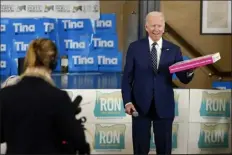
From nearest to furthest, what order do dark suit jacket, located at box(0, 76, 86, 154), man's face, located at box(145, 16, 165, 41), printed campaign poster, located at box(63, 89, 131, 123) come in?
dark suit jacket, located at box(0, 76, 86, 154) < man's face, located at box(145, 16, 165, 41) < printed campaign poster, located at box(63, 89, 131, 123)

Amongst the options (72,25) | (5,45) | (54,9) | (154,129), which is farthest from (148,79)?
(5,45)

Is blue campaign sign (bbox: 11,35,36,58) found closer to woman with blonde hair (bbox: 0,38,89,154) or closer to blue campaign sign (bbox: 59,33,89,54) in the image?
blue campaign sign (bbox: 59,33,89,54)

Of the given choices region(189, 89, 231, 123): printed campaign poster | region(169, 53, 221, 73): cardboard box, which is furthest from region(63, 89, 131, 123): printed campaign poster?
region(169, 53, 221, 73): cardboard box

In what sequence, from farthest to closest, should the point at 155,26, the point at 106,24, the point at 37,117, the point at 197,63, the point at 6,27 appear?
the point at 106,24 < the point at 6,27 < the point at 155,26 < the point at 197,63 < the point at 37,117

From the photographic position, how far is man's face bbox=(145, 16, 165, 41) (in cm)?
320

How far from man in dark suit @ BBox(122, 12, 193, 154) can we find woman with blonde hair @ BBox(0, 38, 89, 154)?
132 cm

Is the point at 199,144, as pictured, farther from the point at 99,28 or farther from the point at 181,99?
the point at 99,28

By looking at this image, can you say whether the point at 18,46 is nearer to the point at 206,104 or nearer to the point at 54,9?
the point at 54,9

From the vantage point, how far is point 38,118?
1.93 metres

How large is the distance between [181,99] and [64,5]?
2.78m

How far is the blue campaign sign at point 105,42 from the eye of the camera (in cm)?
664

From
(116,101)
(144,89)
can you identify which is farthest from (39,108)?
(116,101)

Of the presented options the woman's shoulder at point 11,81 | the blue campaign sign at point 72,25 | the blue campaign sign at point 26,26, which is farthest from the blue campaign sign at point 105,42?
the woman's shoulder at point 11,81

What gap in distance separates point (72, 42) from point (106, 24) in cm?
56
